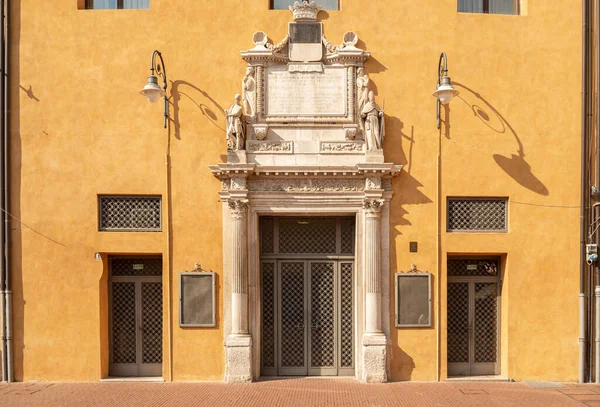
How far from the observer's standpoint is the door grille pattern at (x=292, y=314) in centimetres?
893

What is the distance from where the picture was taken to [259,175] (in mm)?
8531

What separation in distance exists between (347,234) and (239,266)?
7.52ft

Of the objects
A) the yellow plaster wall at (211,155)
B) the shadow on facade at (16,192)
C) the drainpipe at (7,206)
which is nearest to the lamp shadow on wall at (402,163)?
the yellow plaster wall at (211,155)

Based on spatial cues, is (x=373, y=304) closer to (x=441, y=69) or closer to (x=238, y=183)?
(x=238, y=183)

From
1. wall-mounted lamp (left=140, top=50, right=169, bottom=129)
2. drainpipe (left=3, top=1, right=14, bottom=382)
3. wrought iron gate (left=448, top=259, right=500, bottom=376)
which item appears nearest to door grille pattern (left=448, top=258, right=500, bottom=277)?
wrought iron gate (left=448, top=259, right=500, bottom=376)

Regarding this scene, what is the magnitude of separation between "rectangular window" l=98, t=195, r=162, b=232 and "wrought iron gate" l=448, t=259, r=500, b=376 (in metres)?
6.12

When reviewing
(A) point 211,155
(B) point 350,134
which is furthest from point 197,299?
(B) point 350,134

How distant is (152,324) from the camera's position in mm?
8922

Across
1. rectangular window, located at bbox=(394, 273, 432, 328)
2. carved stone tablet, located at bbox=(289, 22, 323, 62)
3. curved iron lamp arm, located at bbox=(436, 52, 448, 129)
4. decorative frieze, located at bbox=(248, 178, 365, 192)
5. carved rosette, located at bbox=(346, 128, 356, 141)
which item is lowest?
rectangular window, located at bbox=(394, 273, 432, 328)

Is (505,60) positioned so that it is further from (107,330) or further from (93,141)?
(107,330)

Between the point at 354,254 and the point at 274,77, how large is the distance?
390cm

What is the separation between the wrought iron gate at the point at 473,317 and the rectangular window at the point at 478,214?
750 mm

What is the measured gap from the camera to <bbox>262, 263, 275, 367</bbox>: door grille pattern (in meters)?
8.94

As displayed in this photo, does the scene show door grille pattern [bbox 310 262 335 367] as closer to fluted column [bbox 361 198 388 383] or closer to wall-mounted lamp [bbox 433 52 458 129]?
fluted column [bbox 361 198 388 383]
